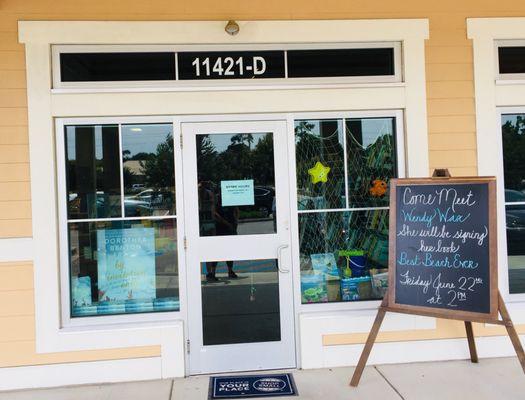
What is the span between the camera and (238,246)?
14.1ft

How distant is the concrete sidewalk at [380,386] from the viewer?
377 cm

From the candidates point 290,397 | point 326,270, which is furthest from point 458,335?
point 290,397

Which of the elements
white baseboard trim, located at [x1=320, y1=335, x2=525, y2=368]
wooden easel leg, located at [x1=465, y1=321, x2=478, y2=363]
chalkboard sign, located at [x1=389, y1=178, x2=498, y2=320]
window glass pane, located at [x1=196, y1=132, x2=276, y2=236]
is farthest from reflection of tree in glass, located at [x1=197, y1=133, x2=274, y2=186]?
wooden easel leg, located at [x1=465, y1=321, x2=478, y2=363]

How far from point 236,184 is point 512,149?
2382 millimetres

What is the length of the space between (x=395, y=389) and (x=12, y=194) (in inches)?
128

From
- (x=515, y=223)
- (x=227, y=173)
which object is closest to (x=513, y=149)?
(x=515, y=223)

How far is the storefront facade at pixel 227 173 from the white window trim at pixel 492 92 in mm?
17

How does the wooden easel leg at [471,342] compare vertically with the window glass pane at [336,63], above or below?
below

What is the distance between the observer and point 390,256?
3.98m

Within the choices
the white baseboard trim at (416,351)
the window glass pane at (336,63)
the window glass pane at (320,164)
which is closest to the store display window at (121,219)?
the window glass pane at (320,164)

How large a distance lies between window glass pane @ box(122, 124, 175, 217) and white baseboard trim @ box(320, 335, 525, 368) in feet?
5.81

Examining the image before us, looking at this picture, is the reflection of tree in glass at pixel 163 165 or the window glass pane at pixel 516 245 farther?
the window glass pane at pixel 516 245

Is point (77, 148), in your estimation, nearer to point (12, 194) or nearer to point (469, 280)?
point (12, 194)

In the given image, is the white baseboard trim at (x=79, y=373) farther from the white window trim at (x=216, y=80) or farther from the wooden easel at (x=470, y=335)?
the white window trim at (x=216, y=80)
